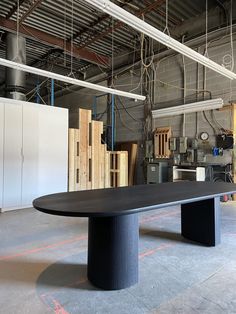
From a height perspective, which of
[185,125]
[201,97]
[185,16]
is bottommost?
[185,125]

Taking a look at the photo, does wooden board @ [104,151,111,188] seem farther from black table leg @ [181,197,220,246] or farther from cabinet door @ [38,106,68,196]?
black table leg @ [181,197,220,246]

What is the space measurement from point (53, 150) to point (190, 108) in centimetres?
348

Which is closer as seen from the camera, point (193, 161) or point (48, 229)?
point (48, 229)

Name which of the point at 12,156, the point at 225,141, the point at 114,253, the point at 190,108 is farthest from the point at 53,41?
the point at 114,253

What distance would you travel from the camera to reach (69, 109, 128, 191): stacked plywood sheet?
19.3 ft

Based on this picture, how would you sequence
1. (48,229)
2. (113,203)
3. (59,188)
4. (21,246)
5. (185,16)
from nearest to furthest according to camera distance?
1. (113,203)
2. (21,246)
3. (48,229)
4. (59,188)
5. (185,16)

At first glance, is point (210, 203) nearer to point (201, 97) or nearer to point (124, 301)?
point (124, 301)

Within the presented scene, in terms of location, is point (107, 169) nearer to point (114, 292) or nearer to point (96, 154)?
point (96, 154)

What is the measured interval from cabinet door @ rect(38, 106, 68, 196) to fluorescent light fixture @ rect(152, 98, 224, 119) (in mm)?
2665

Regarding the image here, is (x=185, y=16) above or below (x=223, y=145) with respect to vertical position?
above

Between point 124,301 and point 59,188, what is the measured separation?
3968mm

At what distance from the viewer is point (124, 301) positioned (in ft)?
6.10

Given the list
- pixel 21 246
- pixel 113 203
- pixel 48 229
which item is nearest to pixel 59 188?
pixel 48 229

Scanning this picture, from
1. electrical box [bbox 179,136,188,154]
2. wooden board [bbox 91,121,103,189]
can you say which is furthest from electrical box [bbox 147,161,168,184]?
wooden board [bbox 91,121,103,189]
